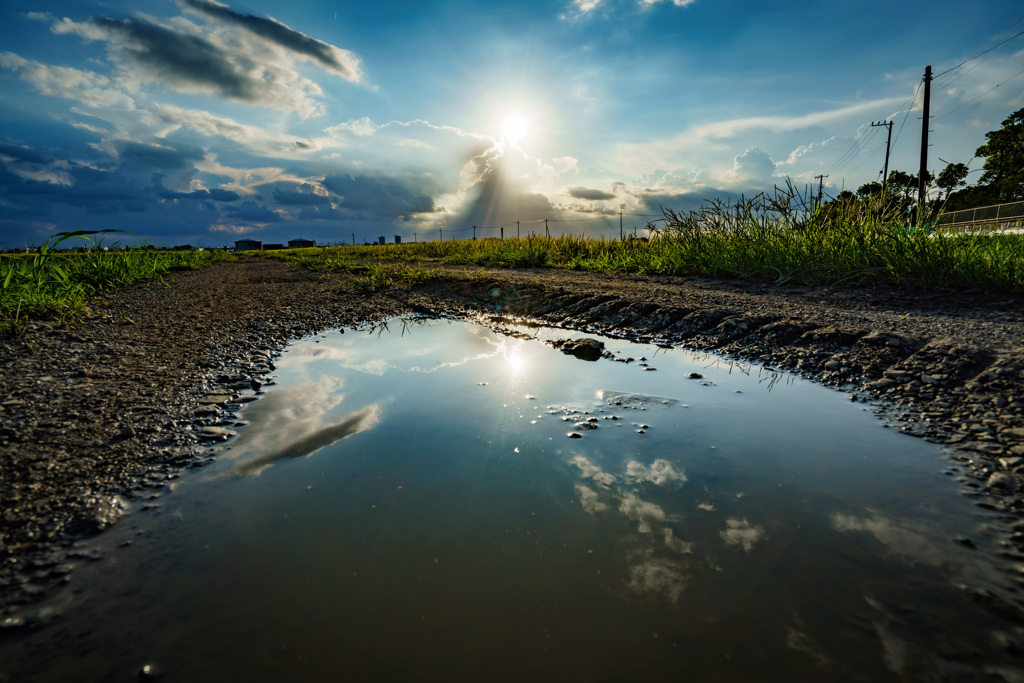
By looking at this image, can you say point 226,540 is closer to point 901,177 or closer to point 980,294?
point 980,294

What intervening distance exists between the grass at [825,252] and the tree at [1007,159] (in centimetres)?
3814


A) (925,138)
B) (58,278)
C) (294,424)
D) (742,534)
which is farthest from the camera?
(925,138)

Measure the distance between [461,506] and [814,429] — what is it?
1.64m

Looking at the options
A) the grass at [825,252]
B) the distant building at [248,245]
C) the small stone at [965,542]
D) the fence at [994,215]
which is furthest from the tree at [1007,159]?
the distant building at [248,245]

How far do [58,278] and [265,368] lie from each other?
3997 millimetres

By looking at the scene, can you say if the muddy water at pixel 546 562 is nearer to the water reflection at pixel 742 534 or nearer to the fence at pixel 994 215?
the water reflection at pixel 742 534

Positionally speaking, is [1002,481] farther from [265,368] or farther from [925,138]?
[925,138]

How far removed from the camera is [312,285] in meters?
7.10

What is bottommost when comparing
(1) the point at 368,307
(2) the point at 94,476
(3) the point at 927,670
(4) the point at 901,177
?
(3) the point at 927,670

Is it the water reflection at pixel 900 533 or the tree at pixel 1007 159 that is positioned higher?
the tree at pixel 1007 159

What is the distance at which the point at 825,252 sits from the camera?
19.1 feet

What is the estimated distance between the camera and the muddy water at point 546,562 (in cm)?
95

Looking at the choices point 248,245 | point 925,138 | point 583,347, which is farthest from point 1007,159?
point 248,245

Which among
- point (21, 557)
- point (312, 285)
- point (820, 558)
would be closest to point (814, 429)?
point (820, 558)
